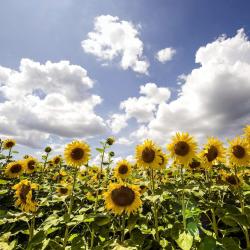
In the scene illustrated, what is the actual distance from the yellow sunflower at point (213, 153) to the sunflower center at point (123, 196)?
2171 mm

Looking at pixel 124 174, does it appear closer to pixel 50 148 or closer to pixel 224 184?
pixel 224 184

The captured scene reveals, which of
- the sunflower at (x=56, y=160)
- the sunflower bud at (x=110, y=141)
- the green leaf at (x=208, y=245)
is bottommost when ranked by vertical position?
the green leaf at (x=208, y=245)

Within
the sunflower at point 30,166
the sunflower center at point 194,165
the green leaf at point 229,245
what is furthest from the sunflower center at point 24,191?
the sunflower at point 30,166

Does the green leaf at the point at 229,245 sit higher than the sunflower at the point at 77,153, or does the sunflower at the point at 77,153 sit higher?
the sunflower at the point at 77,153

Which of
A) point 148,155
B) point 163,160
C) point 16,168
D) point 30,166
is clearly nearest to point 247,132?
point 163,160

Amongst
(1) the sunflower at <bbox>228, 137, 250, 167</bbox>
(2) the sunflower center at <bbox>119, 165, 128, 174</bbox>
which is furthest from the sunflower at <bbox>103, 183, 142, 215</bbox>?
(2) the sunflower center at <bbox>119, 165, 128, 174</bbox>

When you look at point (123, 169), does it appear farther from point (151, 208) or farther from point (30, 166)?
point (30, 166)

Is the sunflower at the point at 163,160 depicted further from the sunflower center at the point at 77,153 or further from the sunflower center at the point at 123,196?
the sunflower center at the point at 77,153

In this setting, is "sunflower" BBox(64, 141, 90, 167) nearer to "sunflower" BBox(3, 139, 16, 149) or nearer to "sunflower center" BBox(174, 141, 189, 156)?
"sunflower center" BBox(174, 141, 189, 156)

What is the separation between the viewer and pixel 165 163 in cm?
812

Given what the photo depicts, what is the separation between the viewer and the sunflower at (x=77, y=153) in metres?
8.24

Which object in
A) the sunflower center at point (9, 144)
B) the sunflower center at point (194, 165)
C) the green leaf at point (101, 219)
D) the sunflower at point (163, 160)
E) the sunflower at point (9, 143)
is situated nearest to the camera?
the green leaf at point (101, 219)

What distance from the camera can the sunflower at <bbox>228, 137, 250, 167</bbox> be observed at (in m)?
6.53

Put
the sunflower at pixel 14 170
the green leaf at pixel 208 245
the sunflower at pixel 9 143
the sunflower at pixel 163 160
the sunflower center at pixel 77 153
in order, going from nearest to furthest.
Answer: the green leaf at pixel 208 245 < the sunflower at pixel 163 160 < the sunflower center at pixel 77 153 < the sunflower at pixel 14 170 < the sunflower at pixel 9 143
